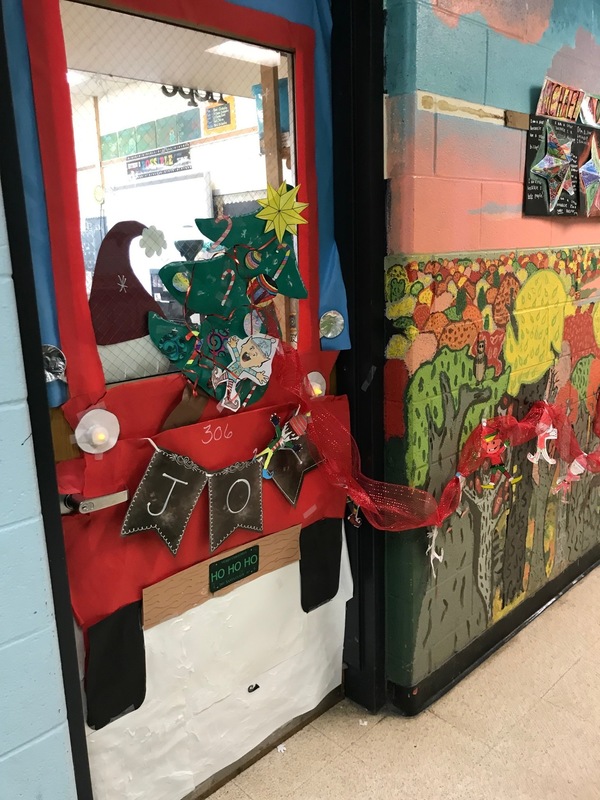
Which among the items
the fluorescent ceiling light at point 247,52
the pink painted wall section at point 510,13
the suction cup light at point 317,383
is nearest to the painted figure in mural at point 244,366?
the suction cup light at point 317,383

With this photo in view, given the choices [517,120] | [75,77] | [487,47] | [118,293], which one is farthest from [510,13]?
[118,293]

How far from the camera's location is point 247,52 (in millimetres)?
1517

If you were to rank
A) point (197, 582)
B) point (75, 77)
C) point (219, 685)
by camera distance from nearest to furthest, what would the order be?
point (75, 77) < point (197, 582) < point (219, 685)

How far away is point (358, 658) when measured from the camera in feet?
6.68

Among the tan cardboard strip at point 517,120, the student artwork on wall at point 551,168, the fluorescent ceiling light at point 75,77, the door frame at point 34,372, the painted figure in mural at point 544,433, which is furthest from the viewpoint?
the painted figure in mural at point 544,433

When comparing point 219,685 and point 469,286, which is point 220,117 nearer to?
point 469,286

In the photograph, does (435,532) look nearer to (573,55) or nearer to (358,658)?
(358,658)

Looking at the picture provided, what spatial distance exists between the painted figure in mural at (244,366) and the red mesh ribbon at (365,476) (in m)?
0.06

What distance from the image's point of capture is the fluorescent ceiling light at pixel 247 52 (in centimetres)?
147

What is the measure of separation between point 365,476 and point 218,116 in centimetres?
101

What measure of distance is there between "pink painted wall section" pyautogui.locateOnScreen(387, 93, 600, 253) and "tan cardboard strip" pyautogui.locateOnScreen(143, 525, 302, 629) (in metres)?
0.83

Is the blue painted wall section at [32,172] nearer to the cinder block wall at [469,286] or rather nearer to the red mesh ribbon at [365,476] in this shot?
the red mesh ribbon at [365,476]

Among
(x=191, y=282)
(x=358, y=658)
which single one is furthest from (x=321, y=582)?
(x=191, y=282)

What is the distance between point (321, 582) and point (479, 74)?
4.87 ft
